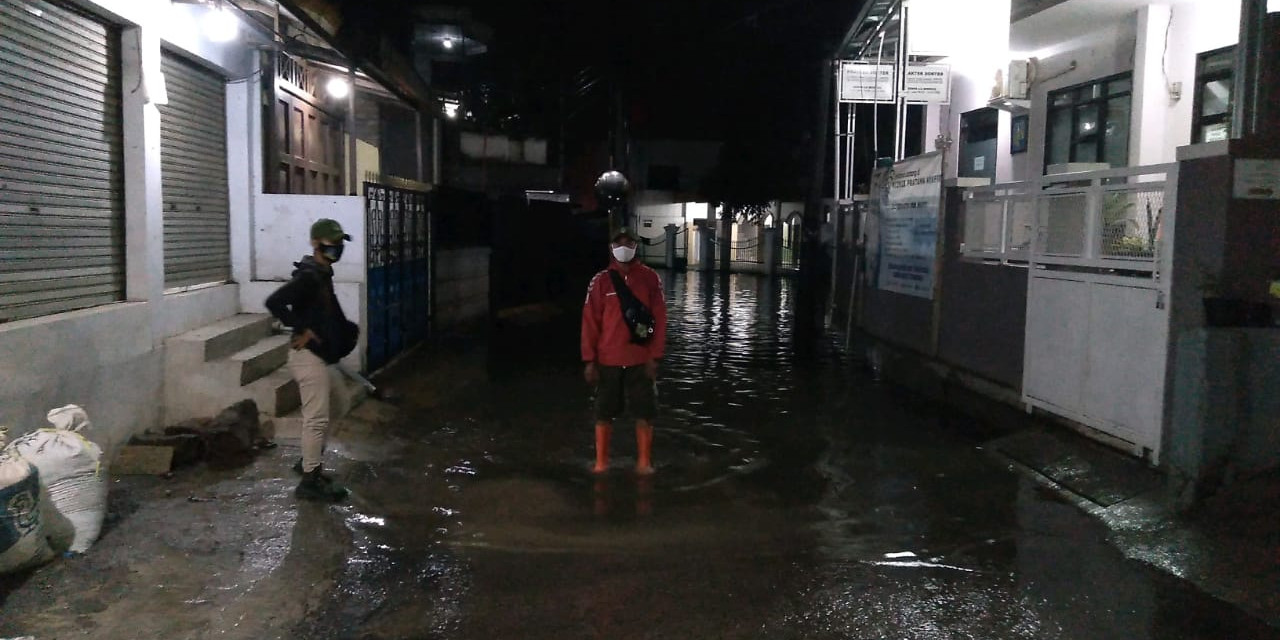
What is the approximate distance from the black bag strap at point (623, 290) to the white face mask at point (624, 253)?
0.33 ft

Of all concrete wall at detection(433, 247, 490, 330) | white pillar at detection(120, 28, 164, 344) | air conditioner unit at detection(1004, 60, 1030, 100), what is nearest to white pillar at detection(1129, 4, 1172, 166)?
air conditioner unit at detection(1004, 60, 1030, 100)

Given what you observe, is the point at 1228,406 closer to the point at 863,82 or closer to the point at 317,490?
the point at 317,490

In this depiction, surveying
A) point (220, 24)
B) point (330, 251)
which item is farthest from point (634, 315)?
point (220, 24)

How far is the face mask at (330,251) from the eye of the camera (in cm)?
641

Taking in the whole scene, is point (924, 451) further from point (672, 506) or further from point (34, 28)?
point (34, 28)

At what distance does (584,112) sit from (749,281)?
11974 mm

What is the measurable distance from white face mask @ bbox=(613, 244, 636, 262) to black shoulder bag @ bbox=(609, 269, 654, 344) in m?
0.13

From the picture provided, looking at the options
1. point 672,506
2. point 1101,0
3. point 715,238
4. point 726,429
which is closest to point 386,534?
point 672,506

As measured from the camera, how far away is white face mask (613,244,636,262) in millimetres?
6910

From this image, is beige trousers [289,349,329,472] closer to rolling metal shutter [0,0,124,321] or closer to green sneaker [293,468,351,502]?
green sneaker [293,468,351,502]

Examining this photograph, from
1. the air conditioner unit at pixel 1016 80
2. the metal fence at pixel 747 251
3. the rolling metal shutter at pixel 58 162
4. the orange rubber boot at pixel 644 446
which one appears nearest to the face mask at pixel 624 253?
the orange rubber boot at pixel 644 446

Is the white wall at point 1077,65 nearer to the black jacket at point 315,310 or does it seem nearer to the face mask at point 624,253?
the face mask at point 624,253

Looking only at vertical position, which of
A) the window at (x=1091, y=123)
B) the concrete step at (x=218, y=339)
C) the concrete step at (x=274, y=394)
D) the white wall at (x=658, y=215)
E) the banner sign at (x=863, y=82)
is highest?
the banner sign at (x=863, y=82)

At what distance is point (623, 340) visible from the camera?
6941mm
